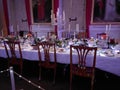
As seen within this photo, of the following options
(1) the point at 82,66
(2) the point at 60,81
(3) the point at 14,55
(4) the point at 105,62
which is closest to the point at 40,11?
(3) the point at 14,55

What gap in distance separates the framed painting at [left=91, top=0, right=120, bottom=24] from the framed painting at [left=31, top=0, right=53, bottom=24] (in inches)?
80.7

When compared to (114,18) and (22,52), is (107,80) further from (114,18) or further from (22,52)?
(114,18)

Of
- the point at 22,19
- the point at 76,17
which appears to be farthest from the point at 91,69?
the point at 22,19

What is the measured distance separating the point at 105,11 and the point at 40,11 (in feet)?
9.74

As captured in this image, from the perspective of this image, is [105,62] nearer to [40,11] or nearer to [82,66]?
[82,66]

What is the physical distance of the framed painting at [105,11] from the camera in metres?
6.41

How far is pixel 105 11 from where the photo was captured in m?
6.59

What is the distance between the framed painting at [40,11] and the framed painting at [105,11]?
2.05 meters

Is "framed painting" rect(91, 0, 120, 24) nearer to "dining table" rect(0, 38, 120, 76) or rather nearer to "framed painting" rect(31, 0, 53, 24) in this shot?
"framed painting" rect(31, 0, 53, 24)

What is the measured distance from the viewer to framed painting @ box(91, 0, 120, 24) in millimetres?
6410

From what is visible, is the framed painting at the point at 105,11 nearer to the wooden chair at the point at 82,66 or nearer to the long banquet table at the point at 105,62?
the long banquet table at the point at 105,62

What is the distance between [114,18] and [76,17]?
5.21 ft

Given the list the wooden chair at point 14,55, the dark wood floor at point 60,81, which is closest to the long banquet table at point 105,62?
the dark wood floor at point 60,81

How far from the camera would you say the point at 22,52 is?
3.84 meters
